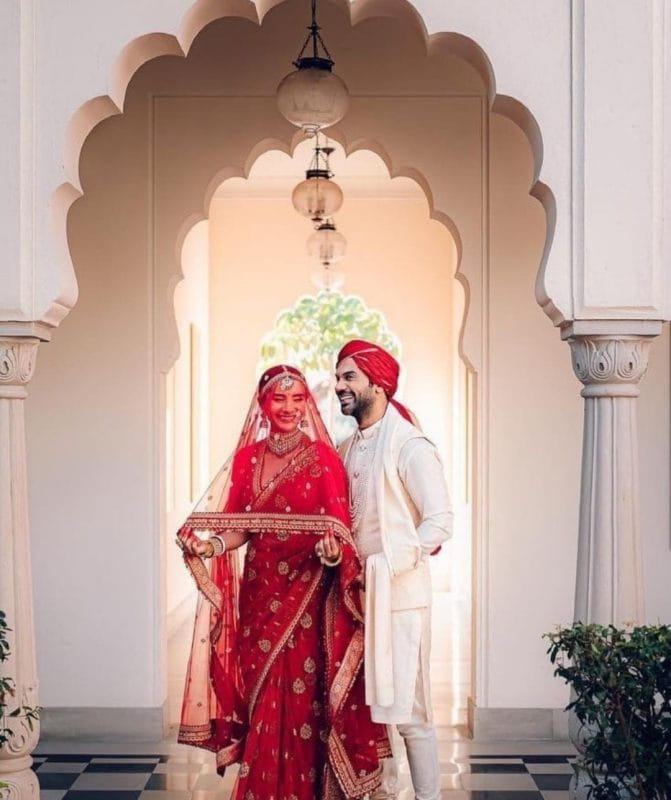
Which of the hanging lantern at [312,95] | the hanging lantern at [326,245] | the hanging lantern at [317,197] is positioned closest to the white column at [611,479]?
the hanging lantern at [312,95]

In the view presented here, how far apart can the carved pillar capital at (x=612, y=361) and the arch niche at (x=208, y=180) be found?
194cm

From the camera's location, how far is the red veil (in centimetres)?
454

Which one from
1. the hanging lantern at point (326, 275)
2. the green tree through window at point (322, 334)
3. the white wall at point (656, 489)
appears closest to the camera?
the white wall at point (656, 489)

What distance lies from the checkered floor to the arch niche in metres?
0.47

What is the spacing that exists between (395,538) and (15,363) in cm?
150

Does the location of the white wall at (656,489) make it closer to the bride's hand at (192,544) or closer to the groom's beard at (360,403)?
the groom's beard at (360,403)

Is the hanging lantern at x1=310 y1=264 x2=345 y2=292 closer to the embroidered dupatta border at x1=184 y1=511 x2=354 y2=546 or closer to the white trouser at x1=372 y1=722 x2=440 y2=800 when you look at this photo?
the embroidered dupatta border at x1=184 y1=511 x2=354 y2=546

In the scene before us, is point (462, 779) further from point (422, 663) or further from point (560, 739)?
point (422, 663)

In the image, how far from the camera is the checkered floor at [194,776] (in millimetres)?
5371

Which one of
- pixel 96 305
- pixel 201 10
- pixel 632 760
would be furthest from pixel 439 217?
pixel 632 760

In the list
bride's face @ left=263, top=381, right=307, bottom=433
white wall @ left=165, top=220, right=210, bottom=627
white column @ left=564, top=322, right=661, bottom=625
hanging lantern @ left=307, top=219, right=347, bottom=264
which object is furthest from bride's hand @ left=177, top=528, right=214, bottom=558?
hanging lantern @ left=307, top=219, right=347, bottom=264

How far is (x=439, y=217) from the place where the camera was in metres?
6.51

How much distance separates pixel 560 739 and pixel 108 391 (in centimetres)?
293

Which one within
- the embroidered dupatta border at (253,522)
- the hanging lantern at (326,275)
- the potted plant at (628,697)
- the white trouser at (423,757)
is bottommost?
the white trouser at (423,757)
